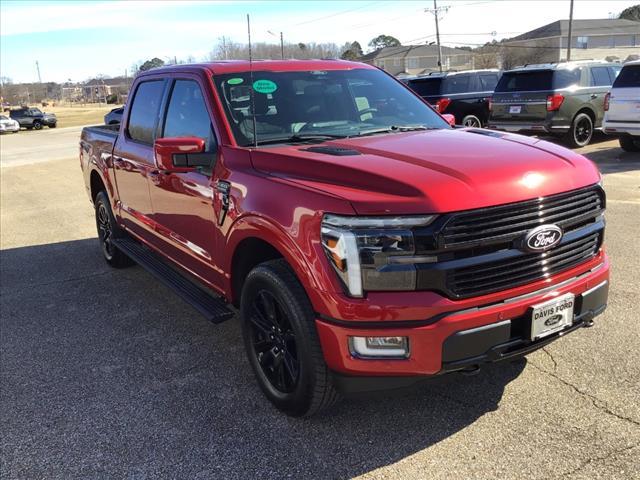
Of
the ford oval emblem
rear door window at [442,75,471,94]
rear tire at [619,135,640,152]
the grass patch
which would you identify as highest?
rear door window at [442,75,471,94]

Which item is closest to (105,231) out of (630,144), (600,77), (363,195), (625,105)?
(363,195)

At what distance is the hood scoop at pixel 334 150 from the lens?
10.4ft

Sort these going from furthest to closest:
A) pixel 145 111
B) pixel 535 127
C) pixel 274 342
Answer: pixel 535 127 → pixel 145 111 → pixel 274 342

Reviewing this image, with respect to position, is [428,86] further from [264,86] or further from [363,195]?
[363,195]

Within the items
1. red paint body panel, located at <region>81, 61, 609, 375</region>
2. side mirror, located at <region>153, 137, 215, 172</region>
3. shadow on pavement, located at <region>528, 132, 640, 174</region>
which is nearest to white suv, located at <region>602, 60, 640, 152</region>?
shadow on pavement, located at <region>528, 132, 640, 174</region>

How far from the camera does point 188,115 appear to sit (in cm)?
415

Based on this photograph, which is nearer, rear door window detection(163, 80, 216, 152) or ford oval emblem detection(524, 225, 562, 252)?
ford oval emblem detection(524, 225, 562, 252)

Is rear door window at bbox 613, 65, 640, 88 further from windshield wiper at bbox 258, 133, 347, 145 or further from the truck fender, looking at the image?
the truck fender

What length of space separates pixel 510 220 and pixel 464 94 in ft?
49.0

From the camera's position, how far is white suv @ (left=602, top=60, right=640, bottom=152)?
36.1 feet

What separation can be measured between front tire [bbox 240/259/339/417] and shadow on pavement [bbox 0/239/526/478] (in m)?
0.18

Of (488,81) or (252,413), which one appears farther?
(488,81)

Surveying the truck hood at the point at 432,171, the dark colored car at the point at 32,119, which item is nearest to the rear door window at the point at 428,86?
the truck hood at the point at 432,171

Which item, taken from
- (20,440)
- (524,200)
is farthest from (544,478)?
(20,440)
